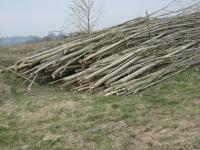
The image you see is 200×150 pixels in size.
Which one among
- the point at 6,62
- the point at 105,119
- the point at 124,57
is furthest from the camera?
the point at 6,62

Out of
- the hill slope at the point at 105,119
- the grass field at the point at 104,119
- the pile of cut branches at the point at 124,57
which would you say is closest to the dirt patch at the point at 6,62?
the pile of cut branches at the point at 124,57

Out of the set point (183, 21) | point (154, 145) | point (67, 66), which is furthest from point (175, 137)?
point (183, 21)

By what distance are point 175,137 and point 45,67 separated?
3.99 m

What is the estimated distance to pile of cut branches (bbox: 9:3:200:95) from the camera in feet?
24.5

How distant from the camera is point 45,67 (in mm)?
8266

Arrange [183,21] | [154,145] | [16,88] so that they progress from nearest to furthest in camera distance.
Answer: [154,145]
[16,88]
[183,21]

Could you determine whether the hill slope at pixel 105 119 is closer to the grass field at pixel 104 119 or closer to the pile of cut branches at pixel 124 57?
the grass field at pixel 104 119

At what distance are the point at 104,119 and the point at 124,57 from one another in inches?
90.5

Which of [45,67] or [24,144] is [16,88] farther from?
[24,144]

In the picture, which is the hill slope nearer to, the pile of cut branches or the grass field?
the grass field

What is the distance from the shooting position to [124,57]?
25.6 feet

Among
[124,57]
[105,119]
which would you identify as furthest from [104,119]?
[124,57]

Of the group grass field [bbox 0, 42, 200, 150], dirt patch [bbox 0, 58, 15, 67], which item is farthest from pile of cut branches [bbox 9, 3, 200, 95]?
dirt patch [bbox 0, 58, 15, 67]

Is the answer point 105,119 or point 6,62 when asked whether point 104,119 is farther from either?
point 6,62
